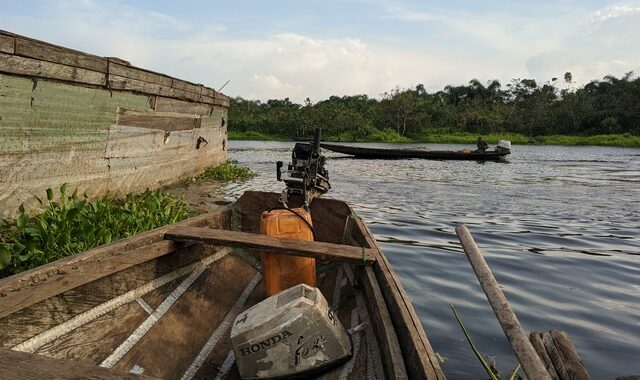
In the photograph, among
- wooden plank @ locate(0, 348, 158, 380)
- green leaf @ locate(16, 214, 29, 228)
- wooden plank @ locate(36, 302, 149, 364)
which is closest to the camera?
wooden plank @ locate(0, 348, 158, 380)

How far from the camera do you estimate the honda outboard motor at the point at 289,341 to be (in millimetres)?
2783

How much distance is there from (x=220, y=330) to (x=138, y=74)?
5168 millimetres

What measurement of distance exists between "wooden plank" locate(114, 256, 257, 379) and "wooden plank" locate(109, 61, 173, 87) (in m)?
3.61

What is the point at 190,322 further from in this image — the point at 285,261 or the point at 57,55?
the point at 57,55

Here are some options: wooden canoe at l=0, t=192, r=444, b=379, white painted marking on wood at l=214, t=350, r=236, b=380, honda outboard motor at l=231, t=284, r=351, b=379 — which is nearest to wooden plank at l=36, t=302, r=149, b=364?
wooden canoe at l=0, t=192, r=444, b=379

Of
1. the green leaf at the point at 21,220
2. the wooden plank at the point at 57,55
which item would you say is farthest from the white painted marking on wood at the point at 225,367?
the wooden plank at the point at 57,55

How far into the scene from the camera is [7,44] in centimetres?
470

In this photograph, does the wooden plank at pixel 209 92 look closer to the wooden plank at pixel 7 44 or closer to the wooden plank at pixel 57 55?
the wooden plank at pixel 57 55

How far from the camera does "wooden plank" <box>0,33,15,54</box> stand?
4.63 metres

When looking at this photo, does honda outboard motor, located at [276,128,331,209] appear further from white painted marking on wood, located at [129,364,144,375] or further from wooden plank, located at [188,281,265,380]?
white painted marking on wood, located at [129,364,144,375]

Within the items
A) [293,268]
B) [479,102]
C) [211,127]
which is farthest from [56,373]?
[479,102]

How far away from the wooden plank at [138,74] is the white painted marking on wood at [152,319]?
3794 millimetres

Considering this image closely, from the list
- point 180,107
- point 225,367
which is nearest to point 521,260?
point 225,367

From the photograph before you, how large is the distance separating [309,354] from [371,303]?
696 mm
